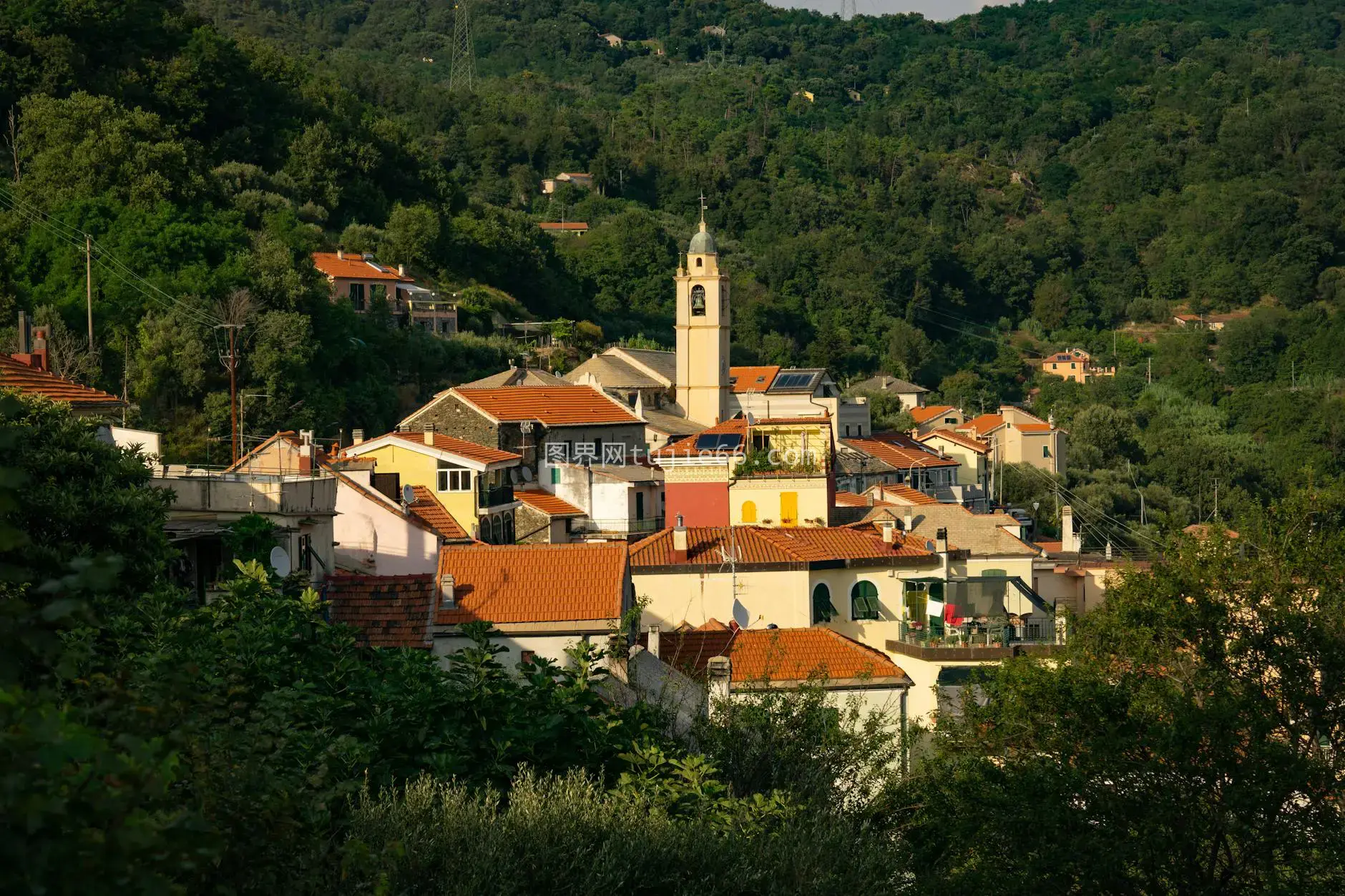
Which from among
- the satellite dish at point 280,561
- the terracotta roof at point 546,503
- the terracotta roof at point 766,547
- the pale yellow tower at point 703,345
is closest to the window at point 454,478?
the terracotta roof at point 546,503

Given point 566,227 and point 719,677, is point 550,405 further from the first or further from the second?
point 566,227

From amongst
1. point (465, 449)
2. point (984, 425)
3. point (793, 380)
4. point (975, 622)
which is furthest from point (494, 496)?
point (984, 425)

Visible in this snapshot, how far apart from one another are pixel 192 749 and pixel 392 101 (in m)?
134

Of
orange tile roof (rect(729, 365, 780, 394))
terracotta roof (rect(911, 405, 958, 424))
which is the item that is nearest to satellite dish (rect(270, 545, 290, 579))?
orange tile roof (rect(729, 365, 780, 394))

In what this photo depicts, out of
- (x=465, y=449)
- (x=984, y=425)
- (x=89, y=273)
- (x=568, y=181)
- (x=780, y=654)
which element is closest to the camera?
(x=780, y=654)

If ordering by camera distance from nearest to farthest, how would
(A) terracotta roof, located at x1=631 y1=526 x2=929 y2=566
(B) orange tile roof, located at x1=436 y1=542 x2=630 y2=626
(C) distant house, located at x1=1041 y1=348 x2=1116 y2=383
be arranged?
(B) orange tile roof, located at x1=436 y1=542 x2=630 y2=626 → (A) terracotta roof, located at x1=631 y1=526 x2=929 y2=566 → (C) distant house, located at x1=1041 y1=348 x2=1116 y2=383

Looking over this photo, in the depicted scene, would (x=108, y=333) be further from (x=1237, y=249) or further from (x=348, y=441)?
(x=1237, y=249)

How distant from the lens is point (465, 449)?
40.9m

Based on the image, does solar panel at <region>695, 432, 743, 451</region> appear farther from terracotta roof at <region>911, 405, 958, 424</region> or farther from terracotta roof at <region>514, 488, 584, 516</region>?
terracotta roof at <region>911, 405, 958, 424</region>

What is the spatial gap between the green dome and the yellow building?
117ft

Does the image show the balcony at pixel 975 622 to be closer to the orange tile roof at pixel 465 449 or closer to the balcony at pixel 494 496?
the balcony at pixel 494 496

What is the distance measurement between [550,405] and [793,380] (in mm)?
26946

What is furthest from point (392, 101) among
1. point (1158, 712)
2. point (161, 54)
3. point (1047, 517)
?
point (1158, 712)

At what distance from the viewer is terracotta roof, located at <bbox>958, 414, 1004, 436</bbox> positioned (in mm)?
85062
